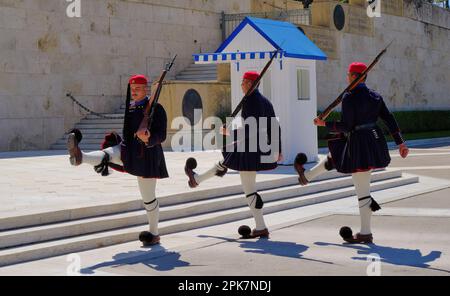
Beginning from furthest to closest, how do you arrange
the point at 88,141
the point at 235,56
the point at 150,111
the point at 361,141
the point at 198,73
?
the point at 198,73 < the point at 88,141 < the point at 235,56 < the point at 361,141 < the point at 150,111

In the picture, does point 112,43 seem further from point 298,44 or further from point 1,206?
point 1,206

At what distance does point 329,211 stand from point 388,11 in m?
24.0

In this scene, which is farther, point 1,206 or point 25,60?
point 25,60

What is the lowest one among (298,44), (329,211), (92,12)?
(329,211)

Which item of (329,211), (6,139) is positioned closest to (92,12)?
(6,139)

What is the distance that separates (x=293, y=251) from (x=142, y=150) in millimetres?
1957

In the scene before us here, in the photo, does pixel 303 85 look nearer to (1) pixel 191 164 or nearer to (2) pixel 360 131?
(1) pixel 191 164

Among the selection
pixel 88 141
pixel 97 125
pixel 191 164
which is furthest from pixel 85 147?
pixel 191 164

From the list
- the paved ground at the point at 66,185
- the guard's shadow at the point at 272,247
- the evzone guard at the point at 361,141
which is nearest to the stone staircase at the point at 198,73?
the paved ground at the point at 66,185

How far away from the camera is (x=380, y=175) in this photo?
15.5 metres

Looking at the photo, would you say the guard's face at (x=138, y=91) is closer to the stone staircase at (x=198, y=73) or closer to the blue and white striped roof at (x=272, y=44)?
the blue and white striped roof at (x=272, y=44)

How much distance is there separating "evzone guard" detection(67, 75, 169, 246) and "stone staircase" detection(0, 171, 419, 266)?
711 mm

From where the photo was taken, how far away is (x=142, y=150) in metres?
8.71

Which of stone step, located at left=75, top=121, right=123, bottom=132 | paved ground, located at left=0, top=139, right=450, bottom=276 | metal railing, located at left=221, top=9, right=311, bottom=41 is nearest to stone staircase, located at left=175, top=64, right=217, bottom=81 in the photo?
metal railing, located at left=221, top=9, right=311, bottom=41
